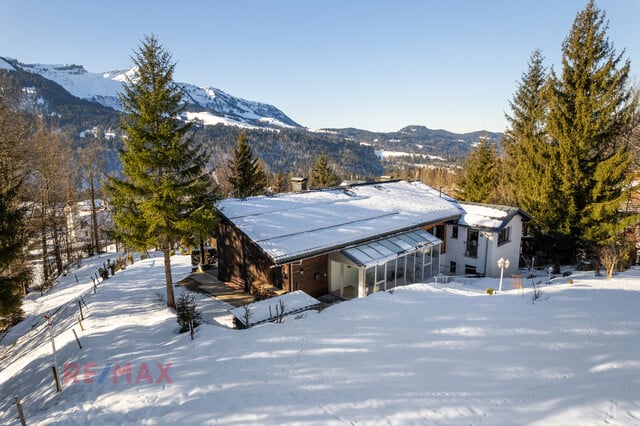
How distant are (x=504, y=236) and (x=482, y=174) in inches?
455

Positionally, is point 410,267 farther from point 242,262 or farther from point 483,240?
point 242,262

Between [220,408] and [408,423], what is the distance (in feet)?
12.6

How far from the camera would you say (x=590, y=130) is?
18.7m

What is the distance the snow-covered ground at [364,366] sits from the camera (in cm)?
682

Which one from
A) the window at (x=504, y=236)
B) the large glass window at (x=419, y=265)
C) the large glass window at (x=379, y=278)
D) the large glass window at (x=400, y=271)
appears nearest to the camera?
the large glass window at (x=379, y=278)

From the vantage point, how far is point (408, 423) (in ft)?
21.2

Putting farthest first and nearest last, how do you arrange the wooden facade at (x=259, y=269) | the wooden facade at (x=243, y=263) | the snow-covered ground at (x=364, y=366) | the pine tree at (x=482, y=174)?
the pine tree at (x=482, y=174)
the wooden facade at (x=243, y=263)
the wooden facade at (x=259, y=269)
the snow-covered ground at (x=364, y=366)

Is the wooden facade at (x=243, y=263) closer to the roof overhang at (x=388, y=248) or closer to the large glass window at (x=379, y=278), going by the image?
the roof overhang at (x=388, y=248)

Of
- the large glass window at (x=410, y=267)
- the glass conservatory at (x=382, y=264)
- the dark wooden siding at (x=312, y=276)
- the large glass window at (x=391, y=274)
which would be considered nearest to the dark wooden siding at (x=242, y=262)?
the dark wooden siding at (x=312, y=276)

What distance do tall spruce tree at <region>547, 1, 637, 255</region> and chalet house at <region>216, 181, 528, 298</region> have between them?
3382mm

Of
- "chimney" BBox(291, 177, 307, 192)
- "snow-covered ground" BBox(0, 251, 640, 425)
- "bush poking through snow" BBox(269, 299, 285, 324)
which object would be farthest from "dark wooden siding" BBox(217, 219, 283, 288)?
"chimney" BBox(291, 177, 307, 192)

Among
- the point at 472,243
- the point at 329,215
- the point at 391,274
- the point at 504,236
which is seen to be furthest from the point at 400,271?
the point at 504,236

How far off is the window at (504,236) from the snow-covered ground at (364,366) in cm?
754

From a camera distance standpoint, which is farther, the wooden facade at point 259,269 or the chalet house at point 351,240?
the chalet house at point 351,240
